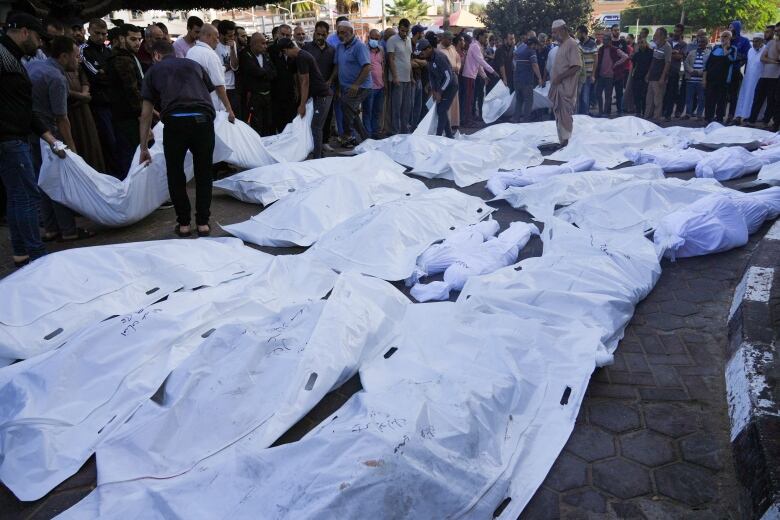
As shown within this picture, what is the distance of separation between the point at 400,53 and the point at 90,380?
7.15m

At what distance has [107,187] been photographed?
4.48m

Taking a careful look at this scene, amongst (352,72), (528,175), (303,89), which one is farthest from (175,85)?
(352,72)

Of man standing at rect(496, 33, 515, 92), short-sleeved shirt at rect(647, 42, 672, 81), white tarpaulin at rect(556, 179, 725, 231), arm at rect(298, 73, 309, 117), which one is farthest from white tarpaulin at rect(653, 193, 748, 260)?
man standing at rect(496, 33, 515, 92)

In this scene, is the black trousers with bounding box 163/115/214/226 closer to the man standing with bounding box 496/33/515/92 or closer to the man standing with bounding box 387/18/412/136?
the man standing with bounding box 387/18/412/136

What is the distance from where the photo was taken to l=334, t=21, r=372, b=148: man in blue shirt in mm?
7578

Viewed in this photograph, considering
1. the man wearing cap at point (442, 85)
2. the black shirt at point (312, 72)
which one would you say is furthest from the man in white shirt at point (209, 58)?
the man wearing cap at point (442, 85)

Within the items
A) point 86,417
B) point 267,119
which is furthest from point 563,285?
point 267,119

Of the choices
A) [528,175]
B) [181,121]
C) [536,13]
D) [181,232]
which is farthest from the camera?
[536,13]

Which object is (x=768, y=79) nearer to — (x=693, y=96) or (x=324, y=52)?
(x=693, y=96)

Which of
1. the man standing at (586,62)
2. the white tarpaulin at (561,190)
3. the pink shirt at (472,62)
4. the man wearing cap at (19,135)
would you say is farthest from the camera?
the man standing at (586,62)

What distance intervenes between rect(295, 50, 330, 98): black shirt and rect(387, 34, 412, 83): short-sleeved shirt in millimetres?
1998

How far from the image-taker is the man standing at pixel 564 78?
7.54 m

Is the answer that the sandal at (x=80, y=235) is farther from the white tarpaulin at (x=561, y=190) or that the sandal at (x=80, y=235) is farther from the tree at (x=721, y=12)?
the tree at (x=721, y=12)

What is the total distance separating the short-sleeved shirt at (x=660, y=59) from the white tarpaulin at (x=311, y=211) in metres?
7.54
